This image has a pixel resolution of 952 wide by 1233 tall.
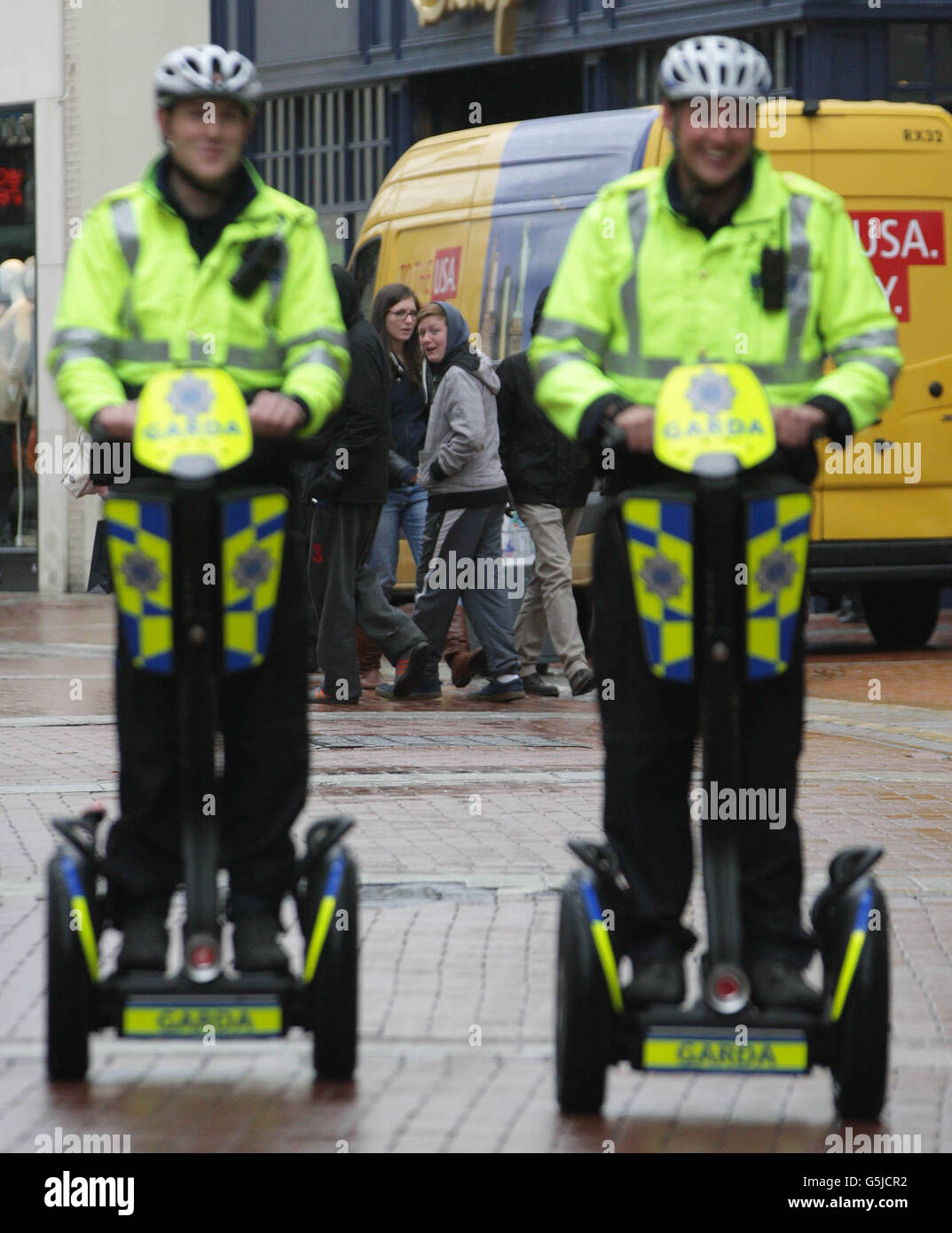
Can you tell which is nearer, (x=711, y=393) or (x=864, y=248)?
(x=711, y=393)

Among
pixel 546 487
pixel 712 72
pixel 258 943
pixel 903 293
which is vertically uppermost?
pixel 903 293

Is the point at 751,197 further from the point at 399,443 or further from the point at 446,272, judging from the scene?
the point at 446,272

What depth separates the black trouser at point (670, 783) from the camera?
14.1 ft

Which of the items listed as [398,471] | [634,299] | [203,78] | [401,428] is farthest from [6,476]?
[634,299]

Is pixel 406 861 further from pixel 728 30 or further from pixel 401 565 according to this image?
pixel 728 30

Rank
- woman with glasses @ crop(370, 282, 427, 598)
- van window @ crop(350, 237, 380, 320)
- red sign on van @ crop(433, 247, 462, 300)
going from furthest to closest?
van window @ crop(350, 237, 380, 320)
red sign on van @ crop(433, 247, 462, 300)
woman with glasses @ crop(370, 282, 427, 598)

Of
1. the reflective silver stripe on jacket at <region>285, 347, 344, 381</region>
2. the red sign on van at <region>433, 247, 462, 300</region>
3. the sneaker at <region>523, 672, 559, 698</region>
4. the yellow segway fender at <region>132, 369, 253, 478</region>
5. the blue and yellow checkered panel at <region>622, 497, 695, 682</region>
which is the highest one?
the red sign on van at <region>433, 247, 462, 300</region>

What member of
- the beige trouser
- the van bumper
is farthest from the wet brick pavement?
the van bumper

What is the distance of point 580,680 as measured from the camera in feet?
39.0

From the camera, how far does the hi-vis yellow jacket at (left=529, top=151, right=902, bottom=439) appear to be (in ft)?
14.2

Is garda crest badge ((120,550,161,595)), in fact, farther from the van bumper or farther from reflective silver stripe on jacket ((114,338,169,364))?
the van bumper

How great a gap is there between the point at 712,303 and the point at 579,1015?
4.14 ft

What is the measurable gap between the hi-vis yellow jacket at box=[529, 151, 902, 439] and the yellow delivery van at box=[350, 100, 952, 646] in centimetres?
906

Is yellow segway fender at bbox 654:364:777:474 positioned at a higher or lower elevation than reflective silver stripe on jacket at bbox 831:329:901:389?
lower
